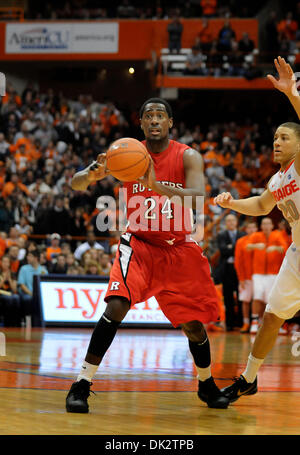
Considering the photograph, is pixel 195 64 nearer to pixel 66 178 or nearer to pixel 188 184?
pixel 66 178

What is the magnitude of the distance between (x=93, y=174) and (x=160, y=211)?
63 cm

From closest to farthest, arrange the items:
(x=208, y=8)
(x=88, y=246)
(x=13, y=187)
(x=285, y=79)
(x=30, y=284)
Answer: (x=285, y=79) < (x=30, y=284) < (x=88, y=246) < (x=13, y=187) < (x=208, y=8)

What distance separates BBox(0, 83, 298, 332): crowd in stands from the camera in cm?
1522

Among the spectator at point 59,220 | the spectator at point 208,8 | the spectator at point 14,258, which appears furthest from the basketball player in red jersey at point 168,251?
the spectator at point 208,8

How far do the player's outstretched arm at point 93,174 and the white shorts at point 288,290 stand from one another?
5.17ft

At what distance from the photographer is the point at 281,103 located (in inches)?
1037

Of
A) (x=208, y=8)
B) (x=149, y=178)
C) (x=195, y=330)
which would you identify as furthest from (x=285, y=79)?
(x=208, y=8)

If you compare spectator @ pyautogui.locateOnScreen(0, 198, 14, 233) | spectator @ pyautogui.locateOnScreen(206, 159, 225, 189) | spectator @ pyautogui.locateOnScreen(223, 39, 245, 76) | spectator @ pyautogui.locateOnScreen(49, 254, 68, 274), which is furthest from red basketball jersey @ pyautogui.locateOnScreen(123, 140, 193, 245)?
spectator @ pyautogui.locateOnScreen(223, 39, 245, 76)

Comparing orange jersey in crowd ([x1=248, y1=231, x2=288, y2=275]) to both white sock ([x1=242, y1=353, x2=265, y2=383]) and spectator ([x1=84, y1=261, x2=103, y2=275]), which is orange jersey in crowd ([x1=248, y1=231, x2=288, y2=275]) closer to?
spectator ([x1=84, y1=261, x2=103, y2=275])

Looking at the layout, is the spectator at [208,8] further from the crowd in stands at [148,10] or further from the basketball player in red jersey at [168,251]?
the basketball player in red jersey at [168,251]

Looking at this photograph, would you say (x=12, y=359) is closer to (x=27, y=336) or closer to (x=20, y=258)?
(x=27, y=336)

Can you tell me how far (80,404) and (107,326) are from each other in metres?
0.56

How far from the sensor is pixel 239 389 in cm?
580

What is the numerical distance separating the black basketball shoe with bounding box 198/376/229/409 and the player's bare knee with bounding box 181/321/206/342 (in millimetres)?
325
